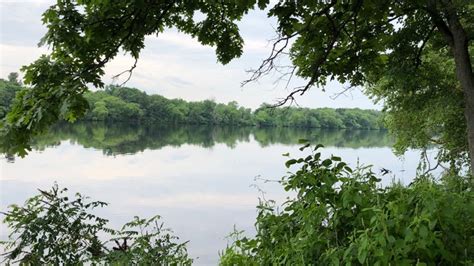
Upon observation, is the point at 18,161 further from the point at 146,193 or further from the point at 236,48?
the point at 236,48

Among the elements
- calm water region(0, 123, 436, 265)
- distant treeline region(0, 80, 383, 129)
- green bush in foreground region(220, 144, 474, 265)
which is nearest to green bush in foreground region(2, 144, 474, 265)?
green bush in foreground region(220, 144, 474, 265)

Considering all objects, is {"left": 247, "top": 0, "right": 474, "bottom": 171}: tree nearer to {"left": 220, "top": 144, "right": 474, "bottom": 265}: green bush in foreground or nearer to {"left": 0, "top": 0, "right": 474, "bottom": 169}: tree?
{"left": 0, "top": 0, "right": 474, "bottom": 169}: tree

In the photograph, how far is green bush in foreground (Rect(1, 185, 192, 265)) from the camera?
362cm

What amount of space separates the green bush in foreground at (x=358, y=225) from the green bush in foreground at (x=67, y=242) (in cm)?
68

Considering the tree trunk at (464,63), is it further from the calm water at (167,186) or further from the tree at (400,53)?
the calm water at (167,186)

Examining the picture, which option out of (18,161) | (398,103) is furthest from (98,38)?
(18,161)

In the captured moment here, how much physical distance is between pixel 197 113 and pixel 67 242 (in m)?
89.1

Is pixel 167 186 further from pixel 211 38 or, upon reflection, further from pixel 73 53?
pixel 73 53

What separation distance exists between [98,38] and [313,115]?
81.7m

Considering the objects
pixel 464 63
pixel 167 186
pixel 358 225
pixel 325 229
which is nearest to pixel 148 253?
pixel 325 229

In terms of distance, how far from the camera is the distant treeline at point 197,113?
75.4 m

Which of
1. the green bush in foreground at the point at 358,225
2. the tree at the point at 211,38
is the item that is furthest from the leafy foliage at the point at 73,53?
the green bush in foreground at the point at 358,225

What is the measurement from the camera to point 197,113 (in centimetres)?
9262

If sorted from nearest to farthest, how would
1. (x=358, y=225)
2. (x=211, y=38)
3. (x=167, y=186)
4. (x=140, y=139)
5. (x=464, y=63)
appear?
(x=358, y=225) < (x=211, y=38) < (x=464, y=63) < (x=167, y=186) < (x=140, y=139)
